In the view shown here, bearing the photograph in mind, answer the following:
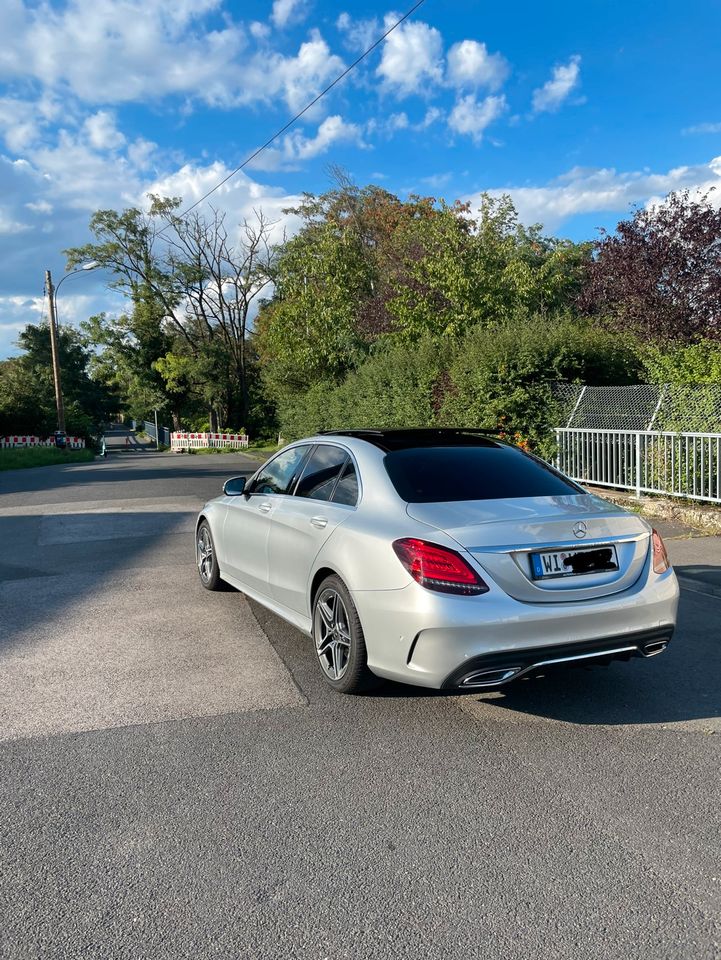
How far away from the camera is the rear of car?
146 inches

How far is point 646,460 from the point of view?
36.2 feet

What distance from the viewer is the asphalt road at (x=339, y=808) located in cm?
244

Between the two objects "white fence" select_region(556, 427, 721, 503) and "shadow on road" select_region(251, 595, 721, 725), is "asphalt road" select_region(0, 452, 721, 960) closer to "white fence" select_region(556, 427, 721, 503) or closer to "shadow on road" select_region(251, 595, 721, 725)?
"shadow on road" select_region(251, 595, 721, 725)

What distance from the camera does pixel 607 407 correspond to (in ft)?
39.9

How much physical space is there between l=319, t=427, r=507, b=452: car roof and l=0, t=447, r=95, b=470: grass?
83.0ft

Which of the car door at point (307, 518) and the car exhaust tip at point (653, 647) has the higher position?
the car door at point (307, 518)

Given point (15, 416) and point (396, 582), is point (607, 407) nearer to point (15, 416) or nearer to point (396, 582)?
point (396, 582)

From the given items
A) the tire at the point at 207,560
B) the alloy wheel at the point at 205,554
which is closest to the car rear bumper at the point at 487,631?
the tire at the point at 207,560

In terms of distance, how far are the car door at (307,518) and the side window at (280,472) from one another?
0.18 meters

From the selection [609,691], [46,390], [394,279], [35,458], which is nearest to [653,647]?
→ [609,691]

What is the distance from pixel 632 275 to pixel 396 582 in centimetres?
1693

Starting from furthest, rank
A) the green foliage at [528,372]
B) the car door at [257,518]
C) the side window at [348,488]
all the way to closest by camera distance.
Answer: the green foliage at [528,372]
the car door at [257,518]
the side window at [348,488]

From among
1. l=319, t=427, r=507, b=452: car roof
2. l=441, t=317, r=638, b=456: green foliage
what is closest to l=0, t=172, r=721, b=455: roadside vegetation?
l=441, t=317, r=638, b=456: green foliage

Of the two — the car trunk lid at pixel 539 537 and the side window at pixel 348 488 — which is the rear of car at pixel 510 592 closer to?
the car trunk lid at pixel 539 537
